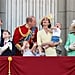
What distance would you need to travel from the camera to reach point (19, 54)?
34.6ft

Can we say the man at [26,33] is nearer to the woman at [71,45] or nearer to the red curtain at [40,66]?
the woman at [71,45]

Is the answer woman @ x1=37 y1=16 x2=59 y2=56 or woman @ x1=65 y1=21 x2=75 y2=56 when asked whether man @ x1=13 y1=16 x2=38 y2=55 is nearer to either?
woman @ x1=37 y1=16 x2=59 y2=56

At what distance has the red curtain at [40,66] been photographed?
9.63 m

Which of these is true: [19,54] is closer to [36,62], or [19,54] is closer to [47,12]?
[36,62]

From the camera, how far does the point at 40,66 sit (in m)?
9.69

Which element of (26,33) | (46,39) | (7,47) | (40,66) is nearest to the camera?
(40,66)

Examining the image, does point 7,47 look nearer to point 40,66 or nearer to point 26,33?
point 26,33

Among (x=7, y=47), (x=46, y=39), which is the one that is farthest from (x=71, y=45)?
(x=7, y=47)

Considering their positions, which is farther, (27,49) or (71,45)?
(27,49)

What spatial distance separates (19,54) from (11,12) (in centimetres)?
303

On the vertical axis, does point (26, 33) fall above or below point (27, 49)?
above

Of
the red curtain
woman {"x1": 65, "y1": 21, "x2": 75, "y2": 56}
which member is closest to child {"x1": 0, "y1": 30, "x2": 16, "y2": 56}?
the red curtain

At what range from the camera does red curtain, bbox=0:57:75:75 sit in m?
9.63

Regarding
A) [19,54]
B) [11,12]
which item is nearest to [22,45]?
[19,54]
